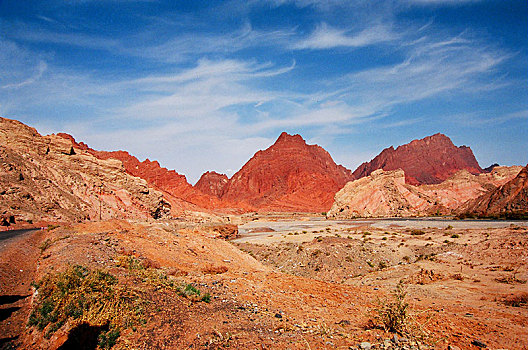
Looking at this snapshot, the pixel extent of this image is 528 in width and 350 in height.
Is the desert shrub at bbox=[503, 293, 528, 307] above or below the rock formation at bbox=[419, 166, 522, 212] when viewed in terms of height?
below

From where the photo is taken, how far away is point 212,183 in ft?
608

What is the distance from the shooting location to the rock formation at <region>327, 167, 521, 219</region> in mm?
70688

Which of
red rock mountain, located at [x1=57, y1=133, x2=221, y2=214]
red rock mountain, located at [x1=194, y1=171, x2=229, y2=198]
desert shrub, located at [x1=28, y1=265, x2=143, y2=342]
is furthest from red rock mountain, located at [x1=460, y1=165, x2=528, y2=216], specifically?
red rock mountain, located at [x1=194, y1=171, x2=229, y2=198]

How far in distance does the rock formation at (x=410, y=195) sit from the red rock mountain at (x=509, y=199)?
17.0 m

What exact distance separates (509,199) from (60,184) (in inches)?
2496

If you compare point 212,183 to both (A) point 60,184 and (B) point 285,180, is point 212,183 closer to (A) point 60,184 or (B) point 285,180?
(B) point 285,180

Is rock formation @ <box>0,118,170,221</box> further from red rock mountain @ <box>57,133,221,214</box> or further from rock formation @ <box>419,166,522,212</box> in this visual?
red rock mountain @ <box>57,133,221,214</box>

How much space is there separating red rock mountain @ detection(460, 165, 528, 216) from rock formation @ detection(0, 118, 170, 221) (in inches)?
2171

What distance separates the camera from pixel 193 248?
16984 mm

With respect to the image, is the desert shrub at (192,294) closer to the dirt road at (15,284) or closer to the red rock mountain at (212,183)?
the dirt road at (15,284)

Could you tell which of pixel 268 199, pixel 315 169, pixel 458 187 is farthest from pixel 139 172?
pixel 458 187

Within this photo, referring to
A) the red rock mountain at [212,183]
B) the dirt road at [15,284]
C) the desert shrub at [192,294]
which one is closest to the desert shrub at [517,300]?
the desert shrub at [192,294]

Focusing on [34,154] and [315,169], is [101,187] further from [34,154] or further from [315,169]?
[315,169]

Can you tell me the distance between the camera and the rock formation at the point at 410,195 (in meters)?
70.7
